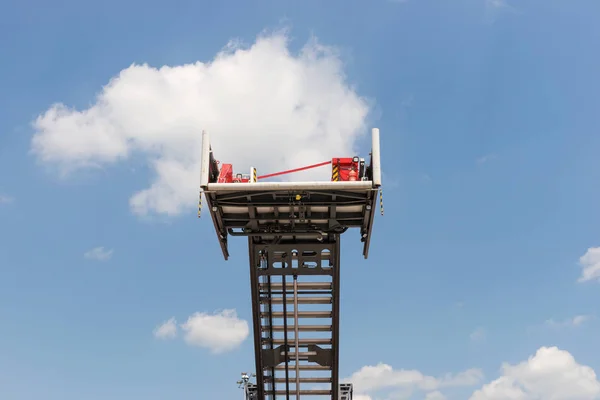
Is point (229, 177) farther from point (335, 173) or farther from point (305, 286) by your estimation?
point (305, 286)

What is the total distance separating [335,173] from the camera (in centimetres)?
1762

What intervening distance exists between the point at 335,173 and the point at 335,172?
4cm

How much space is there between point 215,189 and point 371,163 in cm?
484

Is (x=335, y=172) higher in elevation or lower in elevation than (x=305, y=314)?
higher

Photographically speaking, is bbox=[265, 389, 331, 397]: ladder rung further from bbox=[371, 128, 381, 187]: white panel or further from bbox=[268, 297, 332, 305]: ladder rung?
bbox=[371, 128, 381, 187]: white panel

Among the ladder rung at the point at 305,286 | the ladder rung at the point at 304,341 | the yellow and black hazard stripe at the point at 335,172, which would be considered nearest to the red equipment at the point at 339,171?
the yellow and black hazard stripe at the point at 335,172

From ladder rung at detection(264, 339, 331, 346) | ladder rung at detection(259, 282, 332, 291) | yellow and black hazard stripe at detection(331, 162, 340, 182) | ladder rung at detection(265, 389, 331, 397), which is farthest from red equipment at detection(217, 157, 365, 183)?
ladder rung at detection(265, 389, 331, 397)

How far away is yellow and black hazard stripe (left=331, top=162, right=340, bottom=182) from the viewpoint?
1753 centimetres

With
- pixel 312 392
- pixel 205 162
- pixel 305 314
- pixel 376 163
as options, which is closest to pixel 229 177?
pixel 205 162

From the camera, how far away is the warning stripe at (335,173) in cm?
1753

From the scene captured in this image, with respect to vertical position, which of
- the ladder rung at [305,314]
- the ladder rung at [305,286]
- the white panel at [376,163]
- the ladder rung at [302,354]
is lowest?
the ladder rung at [302,354]

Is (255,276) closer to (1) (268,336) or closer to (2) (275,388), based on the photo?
(1) (268,336)

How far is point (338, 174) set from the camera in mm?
17578

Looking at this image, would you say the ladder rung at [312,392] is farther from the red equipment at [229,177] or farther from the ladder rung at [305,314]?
the red equipment at [229,177]
